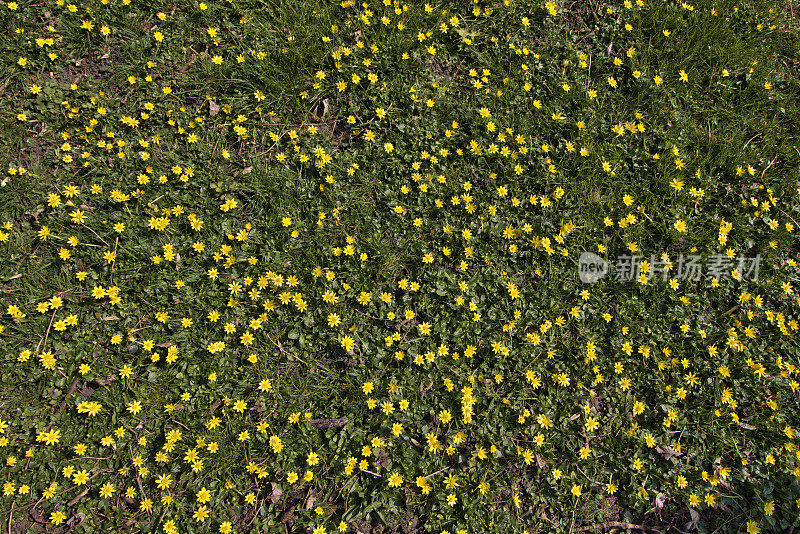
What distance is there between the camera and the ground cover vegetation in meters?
3.27

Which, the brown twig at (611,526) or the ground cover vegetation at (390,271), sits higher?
the ground cover vegetation at (390,271)

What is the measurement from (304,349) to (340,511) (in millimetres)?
1123

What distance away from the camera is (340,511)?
3.21 m

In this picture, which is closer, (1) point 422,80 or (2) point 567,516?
(2) point 567,516

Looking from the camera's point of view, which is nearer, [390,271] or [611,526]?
[611,526]

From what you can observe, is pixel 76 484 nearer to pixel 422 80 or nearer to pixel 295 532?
pixel 295 532

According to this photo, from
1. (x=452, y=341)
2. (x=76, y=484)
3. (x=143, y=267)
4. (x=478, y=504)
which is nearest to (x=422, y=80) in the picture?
(x=452, y=341)

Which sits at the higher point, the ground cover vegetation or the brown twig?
the ground cover vegetation

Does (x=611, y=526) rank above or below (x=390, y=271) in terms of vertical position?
below

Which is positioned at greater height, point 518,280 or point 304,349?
point 518,280

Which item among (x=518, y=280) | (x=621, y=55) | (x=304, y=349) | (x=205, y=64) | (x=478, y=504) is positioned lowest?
(x=478, y=504)

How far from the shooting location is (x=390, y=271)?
377 cm

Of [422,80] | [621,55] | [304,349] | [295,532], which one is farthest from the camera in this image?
[621,55]

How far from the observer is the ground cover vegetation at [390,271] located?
3.27 meters
